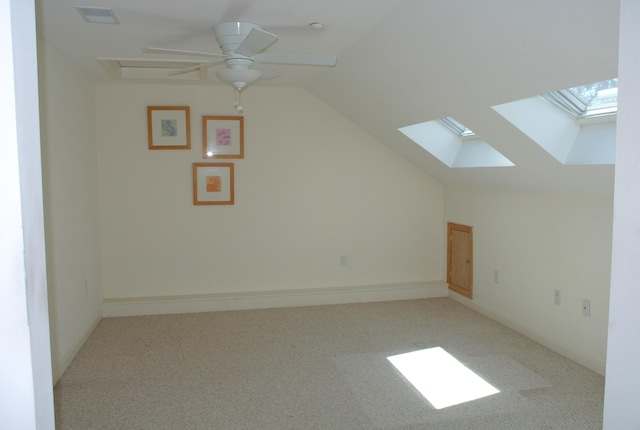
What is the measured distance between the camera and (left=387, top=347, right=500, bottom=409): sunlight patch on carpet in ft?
9.14

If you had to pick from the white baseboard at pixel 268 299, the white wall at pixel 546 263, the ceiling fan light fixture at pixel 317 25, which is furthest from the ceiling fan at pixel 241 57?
the white baseboard at pixel 268 299

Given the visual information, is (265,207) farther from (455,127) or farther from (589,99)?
(589,99)

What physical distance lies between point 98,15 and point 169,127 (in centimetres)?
194

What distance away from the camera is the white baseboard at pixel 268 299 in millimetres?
4387

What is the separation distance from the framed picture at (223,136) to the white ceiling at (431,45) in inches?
36.9

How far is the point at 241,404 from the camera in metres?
2.73

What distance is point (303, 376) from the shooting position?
310 centimetres

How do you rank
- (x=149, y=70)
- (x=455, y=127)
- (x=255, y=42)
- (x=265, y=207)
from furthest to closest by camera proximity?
1. (x=265, y=207)
2. (x=455, y=127)
3. (x=149, y=70)
4. (x=255, y=42)

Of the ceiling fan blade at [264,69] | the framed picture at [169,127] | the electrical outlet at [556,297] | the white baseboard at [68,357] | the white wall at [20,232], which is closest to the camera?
the white wall at [20,232]

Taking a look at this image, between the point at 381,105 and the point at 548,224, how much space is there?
5.32 ft

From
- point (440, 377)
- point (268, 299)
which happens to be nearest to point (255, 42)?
point (440, 377)

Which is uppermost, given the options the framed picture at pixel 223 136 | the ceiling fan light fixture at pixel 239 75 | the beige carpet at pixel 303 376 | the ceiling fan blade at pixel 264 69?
the ceiling fan blade at pixel 264 69

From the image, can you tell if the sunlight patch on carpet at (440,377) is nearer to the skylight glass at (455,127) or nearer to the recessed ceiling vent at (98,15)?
the skylight glass at (455,127)

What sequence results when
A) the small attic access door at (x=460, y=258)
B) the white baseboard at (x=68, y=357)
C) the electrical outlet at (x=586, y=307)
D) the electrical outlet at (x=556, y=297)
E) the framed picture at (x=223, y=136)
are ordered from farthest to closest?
the small attic access door at (x=460, y=258)
the framed picture at (x=223, y=136)
the electrical outlet at (x=556, y=297)
the electrical outlet at (x=586, y=307)
the white baseboard at (x=68, y=357)
